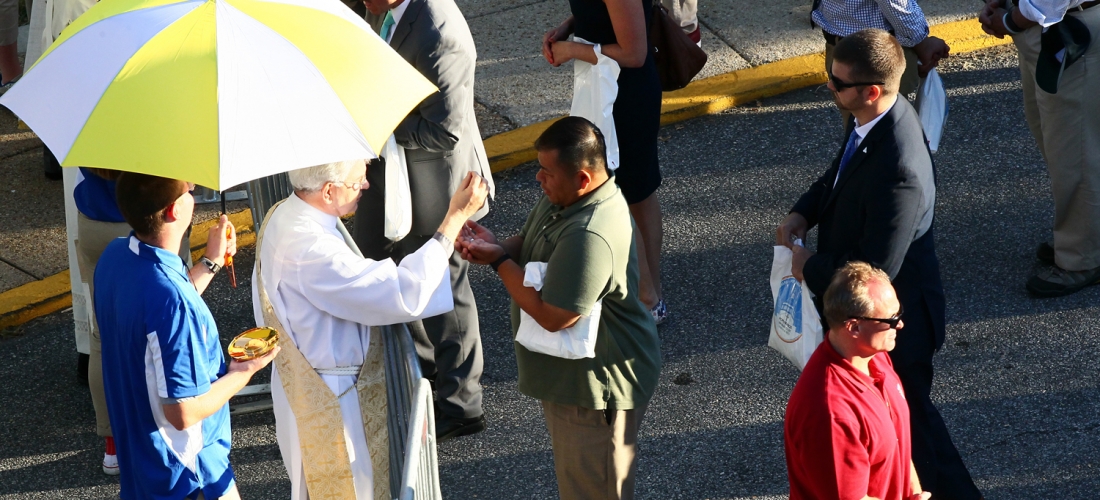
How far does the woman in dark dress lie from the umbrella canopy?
1649 millimetres

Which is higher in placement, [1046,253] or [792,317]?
[792,317]

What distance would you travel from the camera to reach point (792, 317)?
13.6 feet

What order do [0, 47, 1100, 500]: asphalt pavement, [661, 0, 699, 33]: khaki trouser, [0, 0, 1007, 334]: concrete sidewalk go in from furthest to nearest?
1. [661, 0, 699, 33]: khaki trouser
2. [0, 0, 1007, 334]: concrete sidewalk
3. [0, 47, 1100, 500]: asphalt pavement

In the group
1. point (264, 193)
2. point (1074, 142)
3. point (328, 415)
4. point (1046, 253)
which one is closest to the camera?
point (328, 415)

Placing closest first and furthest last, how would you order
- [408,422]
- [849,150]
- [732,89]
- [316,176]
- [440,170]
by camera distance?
A: [408,422], [316,176], [849,150], [440,170], [732,89]

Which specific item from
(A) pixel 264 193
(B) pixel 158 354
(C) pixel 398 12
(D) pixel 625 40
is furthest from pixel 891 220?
(A) pixel 264 193

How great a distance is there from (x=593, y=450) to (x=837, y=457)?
1.02 metres

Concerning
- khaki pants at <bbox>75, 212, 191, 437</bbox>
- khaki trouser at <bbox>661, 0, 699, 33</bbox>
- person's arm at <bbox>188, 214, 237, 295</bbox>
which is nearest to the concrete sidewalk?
khaki trouser at <bbox>661, 0, 699, 33</bbox>

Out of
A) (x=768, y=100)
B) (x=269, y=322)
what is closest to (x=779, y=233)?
(x=269, y=322)

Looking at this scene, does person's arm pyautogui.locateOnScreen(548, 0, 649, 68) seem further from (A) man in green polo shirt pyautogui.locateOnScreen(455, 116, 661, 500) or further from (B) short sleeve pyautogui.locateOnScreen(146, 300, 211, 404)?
(B) short sleeve pyautogui.locateOnScreen(146, 300, 211, 404)

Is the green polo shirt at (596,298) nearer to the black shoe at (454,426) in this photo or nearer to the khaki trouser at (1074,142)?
the black shoe at (454,426)

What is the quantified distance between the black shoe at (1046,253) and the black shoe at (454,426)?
10.4 feet

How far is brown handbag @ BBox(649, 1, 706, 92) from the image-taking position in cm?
530

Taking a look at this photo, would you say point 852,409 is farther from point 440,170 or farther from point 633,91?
point 633,91
